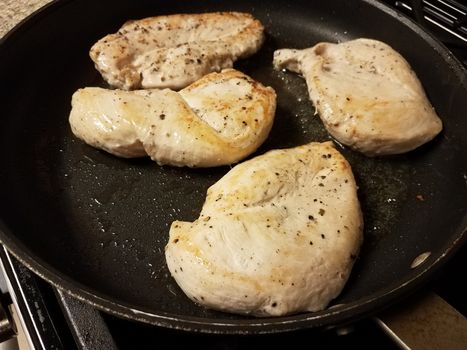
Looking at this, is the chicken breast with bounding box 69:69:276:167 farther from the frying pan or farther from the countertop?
A: the countertop

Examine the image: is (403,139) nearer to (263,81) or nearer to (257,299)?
(263,81)

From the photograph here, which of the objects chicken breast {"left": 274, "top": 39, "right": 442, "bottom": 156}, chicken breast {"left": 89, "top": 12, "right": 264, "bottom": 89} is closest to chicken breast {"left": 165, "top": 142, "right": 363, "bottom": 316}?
chicken breast {"left": 274, "top": 39, "right": 442, "bottom": 156}

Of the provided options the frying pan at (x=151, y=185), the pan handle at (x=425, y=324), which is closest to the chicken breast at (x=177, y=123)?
the frying pan at (x=151, y=185)

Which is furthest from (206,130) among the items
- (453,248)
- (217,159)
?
(453,248)

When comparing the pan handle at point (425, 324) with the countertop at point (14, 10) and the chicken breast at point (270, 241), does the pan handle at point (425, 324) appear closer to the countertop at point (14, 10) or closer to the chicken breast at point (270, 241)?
the chicken breast at point (270, 241)

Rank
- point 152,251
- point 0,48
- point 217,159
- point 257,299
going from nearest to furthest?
point 257,299, point 152,251, point 217,159, point 0,48

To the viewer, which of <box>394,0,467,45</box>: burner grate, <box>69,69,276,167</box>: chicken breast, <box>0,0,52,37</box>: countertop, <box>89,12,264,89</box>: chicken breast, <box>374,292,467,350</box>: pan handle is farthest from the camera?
<box>0,0,52,37</box>: countertop
